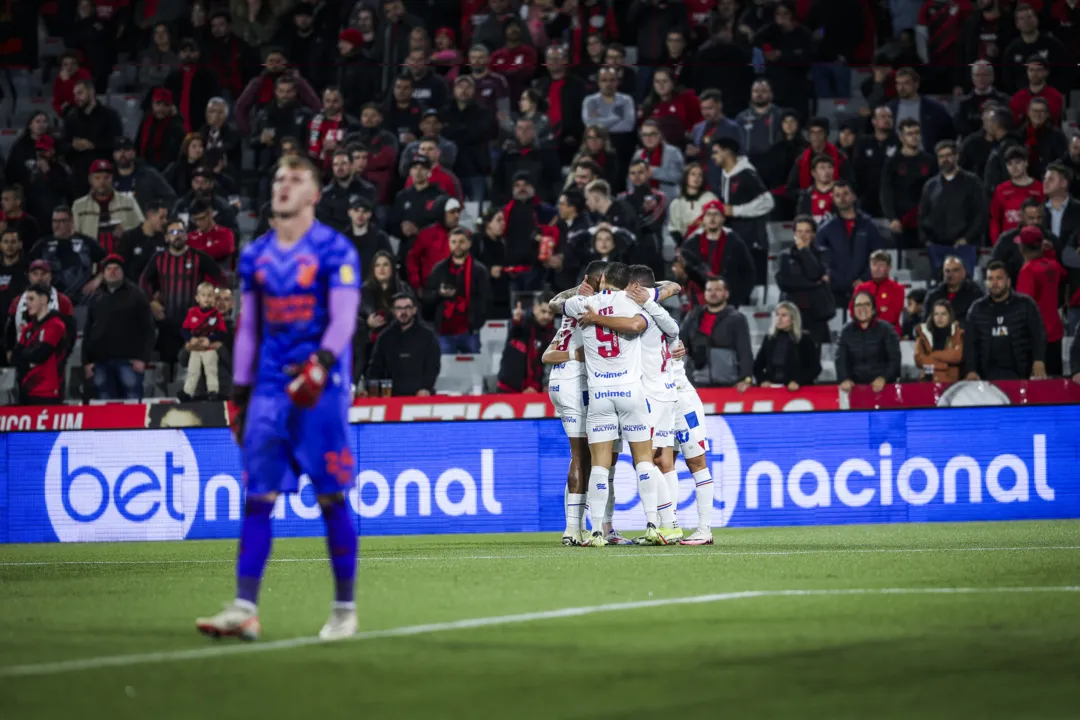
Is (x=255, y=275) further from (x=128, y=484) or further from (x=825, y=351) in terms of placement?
(x=825, y=351)

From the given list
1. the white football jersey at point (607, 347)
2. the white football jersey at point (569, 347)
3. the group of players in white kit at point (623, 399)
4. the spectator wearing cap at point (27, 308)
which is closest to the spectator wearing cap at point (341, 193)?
the spectator wearing cap at point (27, 308)

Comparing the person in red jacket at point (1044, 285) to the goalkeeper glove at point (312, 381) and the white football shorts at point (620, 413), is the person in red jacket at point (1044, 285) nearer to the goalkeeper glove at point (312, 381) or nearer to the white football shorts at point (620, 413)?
the white football shorts at point (620, 413)

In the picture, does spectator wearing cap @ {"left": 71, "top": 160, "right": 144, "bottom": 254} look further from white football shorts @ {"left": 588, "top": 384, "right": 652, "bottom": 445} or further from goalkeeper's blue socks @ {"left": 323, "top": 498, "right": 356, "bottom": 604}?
goalkeeper's blue socks @ {"left": 323, "top": 498, "right": 356, "bottom": 604}

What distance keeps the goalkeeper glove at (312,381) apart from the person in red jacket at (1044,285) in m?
13.4

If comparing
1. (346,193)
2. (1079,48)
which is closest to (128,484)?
(346,193)

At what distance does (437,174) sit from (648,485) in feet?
27.5

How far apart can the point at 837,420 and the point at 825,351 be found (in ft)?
7.67

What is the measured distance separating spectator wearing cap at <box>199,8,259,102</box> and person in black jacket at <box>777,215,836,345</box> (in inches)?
381

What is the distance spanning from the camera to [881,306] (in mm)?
19359

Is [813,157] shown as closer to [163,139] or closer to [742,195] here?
[742,195]

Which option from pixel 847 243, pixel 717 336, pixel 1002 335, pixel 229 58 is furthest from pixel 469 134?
pixel 1002 335

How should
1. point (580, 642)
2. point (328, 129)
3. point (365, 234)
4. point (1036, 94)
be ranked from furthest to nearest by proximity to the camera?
point (328, 129) → point (1036, 94) → point (365, 234) → point (580, 642)

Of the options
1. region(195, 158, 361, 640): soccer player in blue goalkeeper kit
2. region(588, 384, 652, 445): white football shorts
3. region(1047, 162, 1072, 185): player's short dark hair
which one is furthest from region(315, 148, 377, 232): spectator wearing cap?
region(195, 158, 361, 640): soccer player in blue goalkeeper kit

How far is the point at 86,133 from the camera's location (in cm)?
2331
